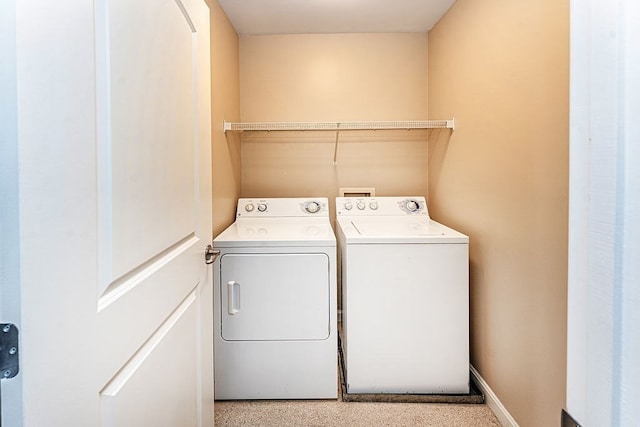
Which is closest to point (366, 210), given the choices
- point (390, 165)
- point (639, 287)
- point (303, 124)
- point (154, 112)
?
point (390, 165)

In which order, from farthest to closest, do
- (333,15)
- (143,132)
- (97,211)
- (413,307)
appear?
(333,15) → (413,307) → (143,132) → (97,211)

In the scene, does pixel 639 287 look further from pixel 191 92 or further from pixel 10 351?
pixel 191 92

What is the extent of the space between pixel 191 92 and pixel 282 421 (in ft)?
5.13

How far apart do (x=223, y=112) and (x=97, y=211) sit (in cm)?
179

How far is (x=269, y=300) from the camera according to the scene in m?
1.83

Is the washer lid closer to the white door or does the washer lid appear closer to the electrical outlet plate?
the electrical outlet plate

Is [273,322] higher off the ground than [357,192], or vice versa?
[357,192]

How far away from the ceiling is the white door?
4.43 ft

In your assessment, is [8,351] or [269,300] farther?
[269,300]

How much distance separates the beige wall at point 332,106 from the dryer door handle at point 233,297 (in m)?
1.05

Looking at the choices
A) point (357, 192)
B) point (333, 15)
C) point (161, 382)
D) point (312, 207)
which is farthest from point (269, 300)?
point (333, 15)

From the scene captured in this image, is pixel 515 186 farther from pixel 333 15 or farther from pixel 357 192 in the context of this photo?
pixel 333 15

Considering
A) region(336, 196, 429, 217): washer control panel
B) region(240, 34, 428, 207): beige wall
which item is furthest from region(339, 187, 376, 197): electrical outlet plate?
region(336, 196, 429, 217): washer control panel

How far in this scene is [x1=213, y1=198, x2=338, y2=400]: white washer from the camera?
71.9 inches
